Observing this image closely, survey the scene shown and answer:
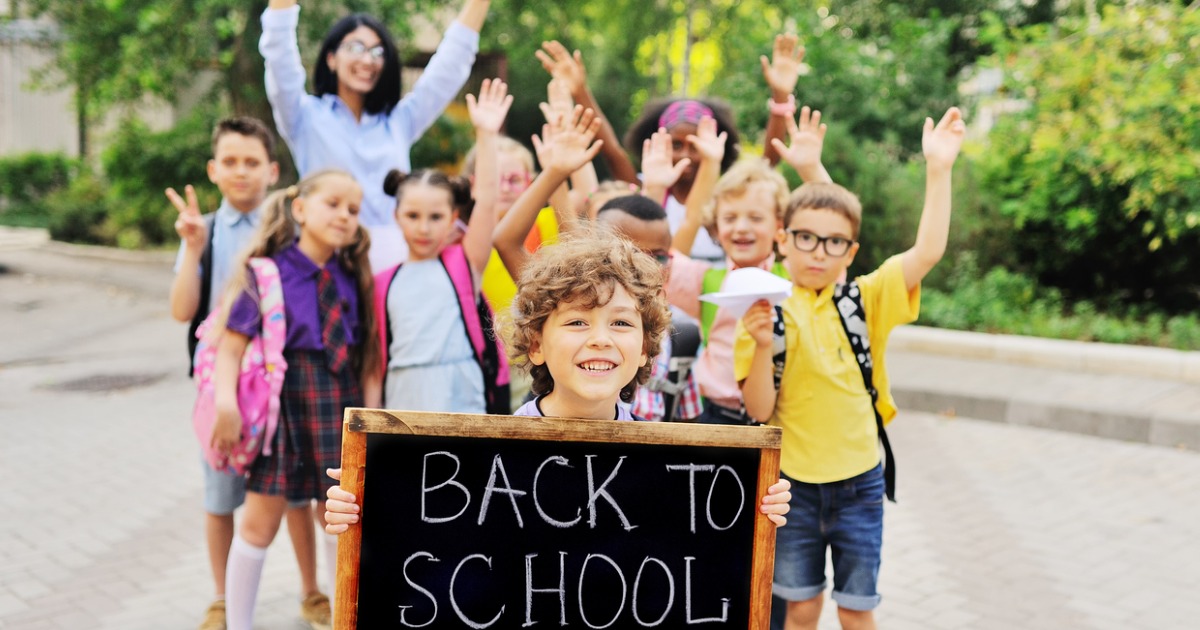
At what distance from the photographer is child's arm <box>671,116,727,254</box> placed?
409 centimetres

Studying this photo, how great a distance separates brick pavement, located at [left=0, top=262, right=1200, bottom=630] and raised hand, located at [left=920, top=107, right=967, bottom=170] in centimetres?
197

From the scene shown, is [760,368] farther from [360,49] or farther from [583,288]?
[360,49]

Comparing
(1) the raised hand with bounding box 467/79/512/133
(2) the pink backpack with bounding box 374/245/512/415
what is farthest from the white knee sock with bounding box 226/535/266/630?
(1) the raised hand with bounding box 467/79/512/133

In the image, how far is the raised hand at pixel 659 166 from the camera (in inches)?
159

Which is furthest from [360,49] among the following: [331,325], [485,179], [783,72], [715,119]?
[783,72]

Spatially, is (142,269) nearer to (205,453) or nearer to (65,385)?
(65,385)

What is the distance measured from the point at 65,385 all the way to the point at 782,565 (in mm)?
7606

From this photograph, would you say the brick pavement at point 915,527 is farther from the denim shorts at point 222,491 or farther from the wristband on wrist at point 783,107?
the wristband on wrist at point 783,107

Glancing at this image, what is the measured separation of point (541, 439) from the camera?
7.38 feet

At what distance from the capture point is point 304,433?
3.64m

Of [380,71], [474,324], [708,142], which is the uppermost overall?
[380,71]

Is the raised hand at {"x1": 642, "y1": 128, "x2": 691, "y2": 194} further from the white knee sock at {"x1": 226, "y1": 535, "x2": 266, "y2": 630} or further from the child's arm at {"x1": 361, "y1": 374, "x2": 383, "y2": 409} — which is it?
the white knee sock at {"x1": 226, "y1": 535, "x2": 266, "y2": 630}

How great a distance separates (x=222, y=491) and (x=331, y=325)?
0.78m

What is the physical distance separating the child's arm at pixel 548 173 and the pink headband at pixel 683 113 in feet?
3.46
